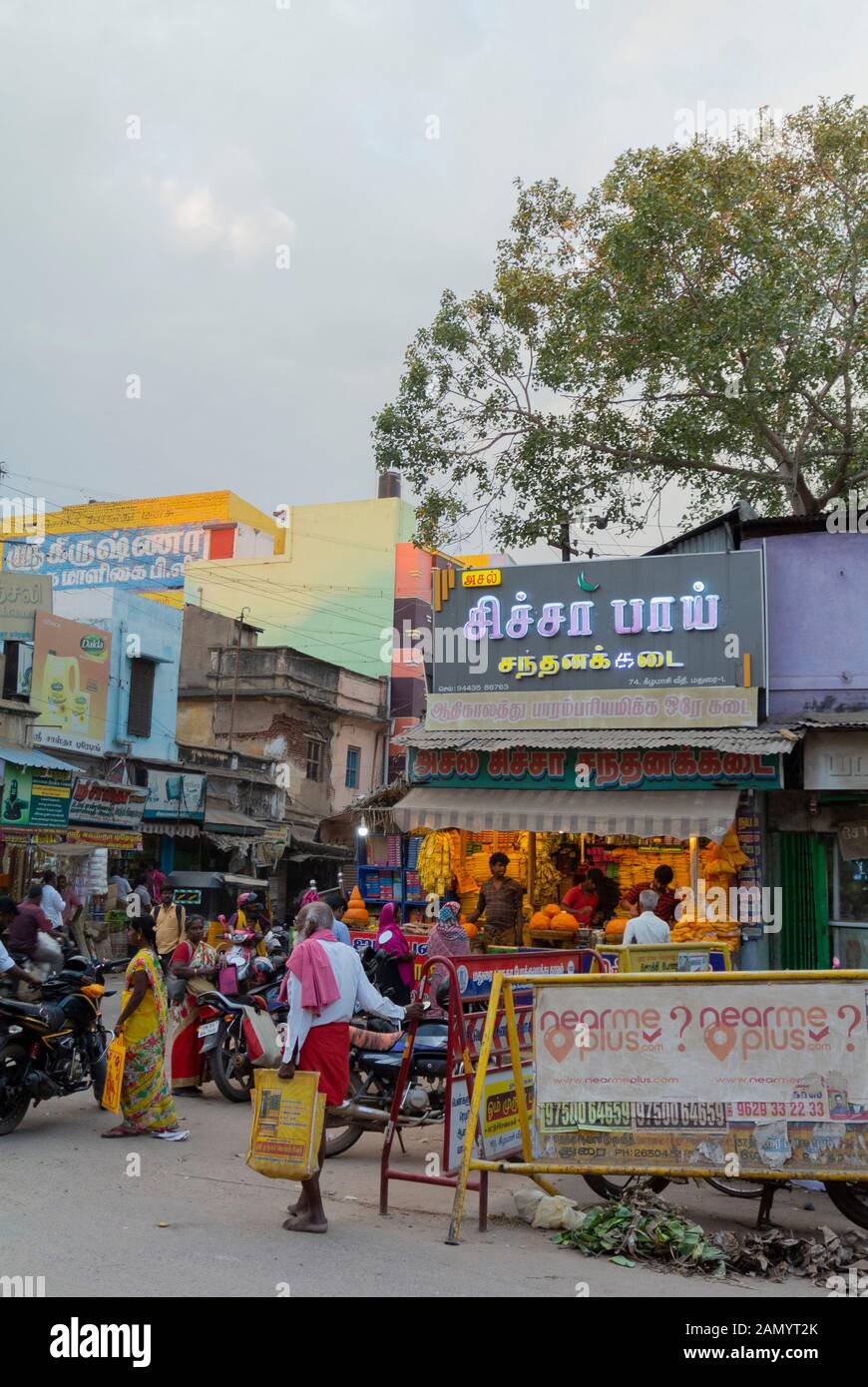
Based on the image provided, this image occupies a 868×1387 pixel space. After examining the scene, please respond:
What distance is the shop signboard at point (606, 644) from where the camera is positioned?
13.6 metres

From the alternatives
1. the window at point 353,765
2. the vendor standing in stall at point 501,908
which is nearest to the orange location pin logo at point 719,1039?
the vendor standing in stall at point 501,908

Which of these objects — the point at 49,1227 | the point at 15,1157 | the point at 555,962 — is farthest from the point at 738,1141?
the point at 15,1157

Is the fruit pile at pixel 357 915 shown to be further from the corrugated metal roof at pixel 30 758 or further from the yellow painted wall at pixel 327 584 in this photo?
the yellow painted wall at pixel 327 584

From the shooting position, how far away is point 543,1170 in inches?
247

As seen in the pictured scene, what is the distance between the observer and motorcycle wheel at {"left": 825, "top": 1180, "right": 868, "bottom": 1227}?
20.6 ft

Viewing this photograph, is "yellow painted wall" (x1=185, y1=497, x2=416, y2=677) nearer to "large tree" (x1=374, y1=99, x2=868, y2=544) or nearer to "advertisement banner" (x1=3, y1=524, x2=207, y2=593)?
"advertisement banner" (x1=3, y1=524, x2=207, y2=593)

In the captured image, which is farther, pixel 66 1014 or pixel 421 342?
pixel 421 342

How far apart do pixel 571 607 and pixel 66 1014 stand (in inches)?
310

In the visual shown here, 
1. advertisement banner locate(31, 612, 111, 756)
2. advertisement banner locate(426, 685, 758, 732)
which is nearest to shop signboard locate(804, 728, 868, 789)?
advertisement banner locate(426, 685, 758, 732)

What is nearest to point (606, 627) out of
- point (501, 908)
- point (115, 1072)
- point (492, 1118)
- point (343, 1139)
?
point (501, 908)

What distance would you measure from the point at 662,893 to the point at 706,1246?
327 inches

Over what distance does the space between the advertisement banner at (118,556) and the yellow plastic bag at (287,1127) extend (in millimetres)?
39869

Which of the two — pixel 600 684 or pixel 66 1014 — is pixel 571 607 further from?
pixel 66 1014

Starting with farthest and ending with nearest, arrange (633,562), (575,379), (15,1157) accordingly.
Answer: (575,379)
(633,562)
(15,1157)
